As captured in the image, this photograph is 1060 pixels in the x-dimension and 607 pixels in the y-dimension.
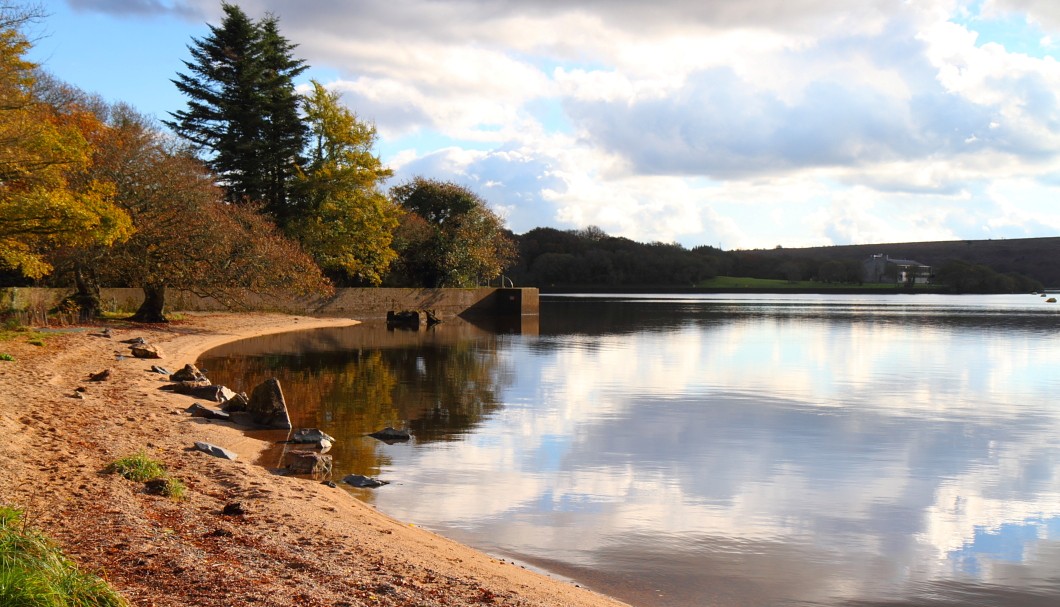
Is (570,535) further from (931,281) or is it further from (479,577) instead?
(931,281)

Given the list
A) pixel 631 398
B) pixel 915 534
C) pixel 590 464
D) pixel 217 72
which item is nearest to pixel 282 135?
pixel 217 72

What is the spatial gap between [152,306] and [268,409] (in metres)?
18.5

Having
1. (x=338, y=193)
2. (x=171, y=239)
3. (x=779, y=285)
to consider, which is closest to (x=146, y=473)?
(x=171, y=239)

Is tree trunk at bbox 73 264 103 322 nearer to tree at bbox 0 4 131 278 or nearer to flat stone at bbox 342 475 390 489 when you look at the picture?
tree at bbox 0 4 131 278

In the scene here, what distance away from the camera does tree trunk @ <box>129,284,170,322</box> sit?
29.0 metres

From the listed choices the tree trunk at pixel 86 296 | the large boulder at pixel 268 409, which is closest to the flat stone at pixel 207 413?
the large boulder at pixel 268 409

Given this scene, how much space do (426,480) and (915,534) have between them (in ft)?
17.4

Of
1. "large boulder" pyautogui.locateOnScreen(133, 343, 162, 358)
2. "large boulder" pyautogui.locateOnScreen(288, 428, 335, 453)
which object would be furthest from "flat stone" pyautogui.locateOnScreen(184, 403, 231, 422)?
"large boulder" pyautogui.locateOnScreen(133, 343, 162, 358)

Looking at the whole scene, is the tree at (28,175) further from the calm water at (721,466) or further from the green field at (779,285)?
the green field at (779,285)

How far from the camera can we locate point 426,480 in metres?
10.0

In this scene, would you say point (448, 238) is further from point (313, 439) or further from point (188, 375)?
point (313, 439)

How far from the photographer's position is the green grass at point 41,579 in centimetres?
395

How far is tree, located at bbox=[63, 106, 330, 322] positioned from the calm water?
5385 mm

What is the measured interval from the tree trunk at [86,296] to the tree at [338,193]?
43.0 ft
